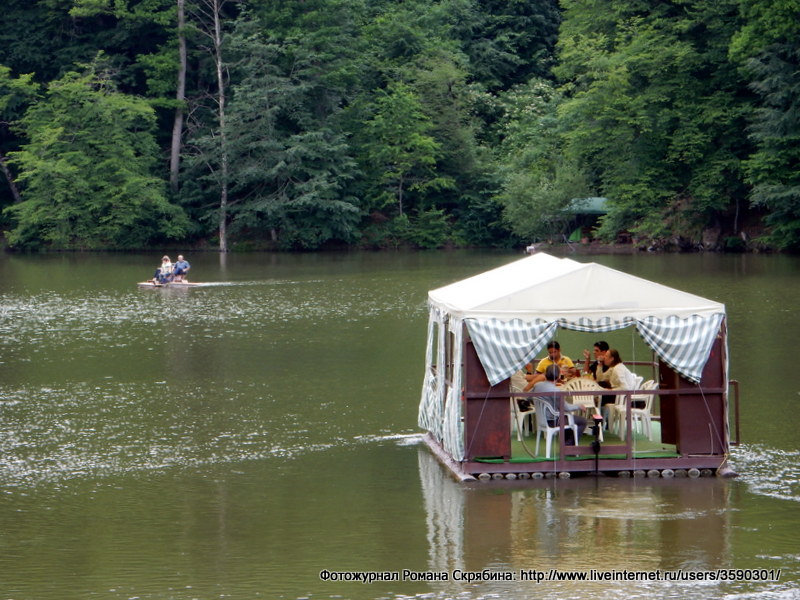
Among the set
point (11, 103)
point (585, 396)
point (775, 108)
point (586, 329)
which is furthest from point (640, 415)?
point (11, 103)

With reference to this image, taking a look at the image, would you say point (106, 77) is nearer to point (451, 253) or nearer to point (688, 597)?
point (451, 253)

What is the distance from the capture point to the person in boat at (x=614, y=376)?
Answer: 14.4 meters

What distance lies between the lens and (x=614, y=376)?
1452 centimetres

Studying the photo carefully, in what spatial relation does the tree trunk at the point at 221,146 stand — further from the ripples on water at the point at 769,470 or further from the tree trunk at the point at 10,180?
the ripples on water at the point at 769,470

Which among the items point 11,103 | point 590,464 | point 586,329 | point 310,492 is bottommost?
point 310,492

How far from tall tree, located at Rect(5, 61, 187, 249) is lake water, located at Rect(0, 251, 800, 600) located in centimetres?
4267

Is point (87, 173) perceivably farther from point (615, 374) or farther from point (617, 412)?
point (617, 412)

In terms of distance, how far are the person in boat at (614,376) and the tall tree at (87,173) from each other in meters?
56.4

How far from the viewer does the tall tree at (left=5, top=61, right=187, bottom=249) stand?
2687 inches

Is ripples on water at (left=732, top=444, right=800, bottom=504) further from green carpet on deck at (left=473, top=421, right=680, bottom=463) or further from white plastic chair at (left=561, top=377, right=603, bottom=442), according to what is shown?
white plastic chair at (left=561, top=377, right=603, bottom=442)

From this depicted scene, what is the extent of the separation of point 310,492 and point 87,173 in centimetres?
5950

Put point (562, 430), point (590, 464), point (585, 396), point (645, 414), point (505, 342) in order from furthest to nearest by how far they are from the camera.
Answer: point (645, 414), point (585, 396), point (590, 464), point (562, 430), point (505, 342)

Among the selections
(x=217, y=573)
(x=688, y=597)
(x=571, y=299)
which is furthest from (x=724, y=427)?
(x=217, y=573)

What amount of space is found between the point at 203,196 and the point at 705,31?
97.1ft
